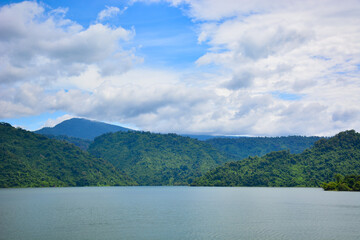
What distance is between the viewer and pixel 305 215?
265ft

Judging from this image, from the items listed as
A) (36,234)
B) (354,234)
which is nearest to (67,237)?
(36,234)

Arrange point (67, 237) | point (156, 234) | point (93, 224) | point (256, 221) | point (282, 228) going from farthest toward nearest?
point (256, 221) → point (93, 224) → point (282, 228) → point (156, 234) → point (67, 237)

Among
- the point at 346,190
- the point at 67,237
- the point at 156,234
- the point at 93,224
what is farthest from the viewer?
the point at 346,190

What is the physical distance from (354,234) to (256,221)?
771 inches

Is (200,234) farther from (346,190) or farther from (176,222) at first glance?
(346,190)

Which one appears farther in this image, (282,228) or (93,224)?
(93,224)

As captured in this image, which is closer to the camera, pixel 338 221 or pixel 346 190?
pixel 338 221

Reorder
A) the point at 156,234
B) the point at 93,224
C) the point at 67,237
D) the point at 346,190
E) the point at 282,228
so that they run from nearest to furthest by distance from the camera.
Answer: the point at 67,237
the point at 156,234
the point at 282,228
the point at 93,224
the point at 346,190

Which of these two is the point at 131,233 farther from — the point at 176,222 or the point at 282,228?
the point at 282,228

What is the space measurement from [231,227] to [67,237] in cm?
2916

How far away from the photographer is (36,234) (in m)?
55.5

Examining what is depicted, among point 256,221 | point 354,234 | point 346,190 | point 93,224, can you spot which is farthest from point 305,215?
point 346,190

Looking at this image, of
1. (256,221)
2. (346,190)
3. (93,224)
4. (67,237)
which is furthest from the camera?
(346,190)

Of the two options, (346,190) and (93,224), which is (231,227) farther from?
(346,190)
